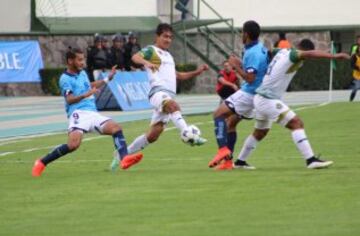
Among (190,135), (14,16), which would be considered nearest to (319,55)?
(190,135)

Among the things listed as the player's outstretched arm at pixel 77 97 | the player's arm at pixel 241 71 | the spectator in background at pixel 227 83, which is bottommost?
the spectator in background at pixel 227 83

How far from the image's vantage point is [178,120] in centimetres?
1571

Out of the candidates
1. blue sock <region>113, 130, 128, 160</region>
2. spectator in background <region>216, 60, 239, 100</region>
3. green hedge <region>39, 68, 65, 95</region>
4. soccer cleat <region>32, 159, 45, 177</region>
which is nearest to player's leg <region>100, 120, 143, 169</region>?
blue sock <region>113, 130, 128, 160</region>

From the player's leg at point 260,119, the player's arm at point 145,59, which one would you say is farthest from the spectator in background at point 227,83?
the player's leg at point 260,119

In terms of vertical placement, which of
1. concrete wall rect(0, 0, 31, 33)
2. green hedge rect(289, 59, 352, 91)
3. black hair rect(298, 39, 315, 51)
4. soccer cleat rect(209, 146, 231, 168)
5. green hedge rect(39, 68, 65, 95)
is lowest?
green hedge rect(289, 59, 352, 91)

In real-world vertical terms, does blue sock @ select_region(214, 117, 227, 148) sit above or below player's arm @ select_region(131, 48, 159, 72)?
below

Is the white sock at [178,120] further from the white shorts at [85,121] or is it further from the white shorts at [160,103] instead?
the white shorts at [85,121]

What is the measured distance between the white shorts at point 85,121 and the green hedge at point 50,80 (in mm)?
28385

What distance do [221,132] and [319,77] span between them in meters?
32.5

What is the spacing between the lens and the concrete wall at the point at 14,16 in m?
44.6

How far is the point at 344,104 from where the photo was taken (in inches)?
1297

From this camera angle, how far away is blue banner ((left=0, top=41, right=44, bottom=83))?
42500 mm

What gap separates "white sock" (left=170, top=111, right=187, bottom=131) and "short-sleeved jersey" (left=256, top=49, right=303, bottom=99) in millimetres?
1058

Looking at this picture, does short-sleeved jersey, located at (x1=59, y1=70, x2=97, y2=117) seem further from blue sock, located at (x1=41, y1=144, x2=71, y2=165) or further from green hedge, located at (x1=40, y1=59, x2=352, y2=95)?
green hedge, located at (x1=40, y1=59, x2=352, y2=95)
